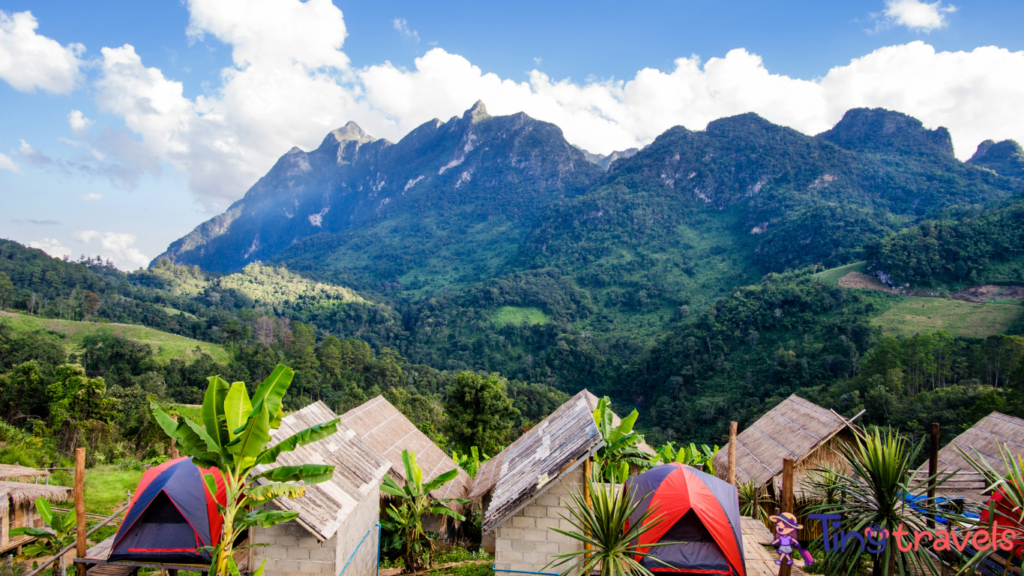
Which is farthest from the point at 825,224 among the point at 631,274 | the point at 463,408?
the point at 463,408

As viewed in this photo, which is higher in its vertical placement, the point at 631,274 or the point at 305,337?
the point at 631,274

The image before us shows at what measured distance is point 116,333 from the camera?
4381 cm

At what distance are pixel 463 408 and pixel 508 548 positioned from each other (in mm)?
13135

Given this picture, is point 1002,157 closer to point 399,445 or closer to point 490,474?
point 490,474

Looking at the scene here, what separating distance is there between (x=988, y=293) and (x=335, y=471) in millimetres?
53497

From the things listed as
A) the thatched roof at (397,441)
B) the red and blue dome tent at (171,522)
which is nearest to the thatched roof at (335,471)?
the red and blue dome tent at (171,522)

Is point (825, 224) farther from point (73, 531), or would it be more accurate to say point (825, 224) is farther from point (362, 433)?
point (73, 531)

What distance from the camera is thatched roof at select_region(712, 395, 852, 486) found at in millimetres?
11289

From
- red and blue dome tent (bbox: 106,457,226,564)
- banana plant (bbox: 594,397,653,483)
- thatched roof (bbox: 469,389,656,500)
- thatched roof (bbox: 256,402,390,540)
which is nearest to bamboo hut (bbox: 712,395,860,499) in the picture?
thatched roof (bbox: 469,389,656,500)

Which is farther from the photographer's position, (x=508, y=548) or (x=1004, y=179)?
(x=1004, y=179)

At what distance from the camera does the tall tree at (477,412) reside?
19.9 meters

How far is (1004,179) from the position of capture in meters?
79.3

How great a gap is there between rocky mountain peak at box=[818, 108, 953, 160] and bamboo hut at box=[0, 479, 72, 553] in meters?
127

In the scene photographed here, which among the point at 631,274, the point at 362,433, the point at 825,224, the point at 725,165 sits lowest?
the point at 362,433
